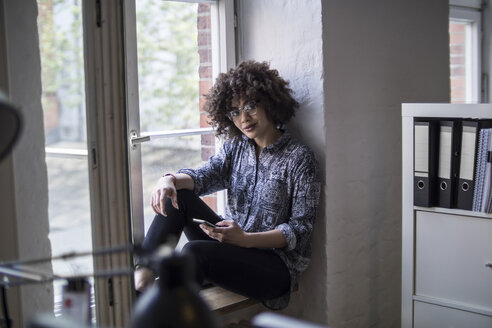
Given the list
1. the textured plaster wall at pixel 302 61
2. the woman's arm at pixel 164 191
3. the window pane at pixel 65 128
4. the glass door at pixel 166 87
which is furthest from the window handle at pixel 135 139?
the textured plaster wall at pixel 302 61

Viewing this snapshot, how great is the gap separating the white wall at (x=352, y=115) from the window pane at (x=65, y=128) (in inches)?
36.0

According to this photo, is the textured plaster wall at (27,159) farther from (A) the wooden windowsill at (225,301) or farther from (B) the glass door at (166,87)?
(A) the wooden windowsill at (225,301)

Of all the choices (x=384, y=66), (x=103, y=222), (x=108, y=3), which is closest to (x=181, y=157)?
(x=103, y=222)

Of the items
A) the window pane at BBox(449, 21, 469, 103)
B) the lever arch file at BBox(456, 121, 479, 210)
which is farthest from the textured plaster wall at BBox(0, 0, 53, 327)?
the window pane at BBox(449, 21, 469, 103)

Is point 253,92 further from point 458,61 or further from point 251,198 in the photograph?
point 458,61

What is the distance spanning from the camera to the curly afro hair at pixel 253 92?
8.06ft

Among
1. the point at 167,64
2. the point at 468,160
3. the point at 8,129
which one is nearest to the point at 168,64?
the point at 167,64

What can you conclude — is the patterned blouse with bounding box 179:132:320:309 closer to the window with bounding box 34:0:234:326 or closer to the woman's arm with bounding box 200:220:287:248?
the woman's arm with bounding box 200:220:287:248

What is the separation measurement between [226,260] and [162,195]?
1.11 ft

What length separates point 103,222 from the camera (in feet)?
6.84

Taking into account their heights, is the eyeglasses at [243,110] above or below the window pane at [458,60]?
below

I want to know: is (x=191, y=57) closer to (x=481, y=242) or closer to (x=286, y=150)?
(x=286, y=150)

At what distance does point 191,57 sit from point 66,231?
0.90m

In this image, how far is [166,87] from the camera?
250cm
